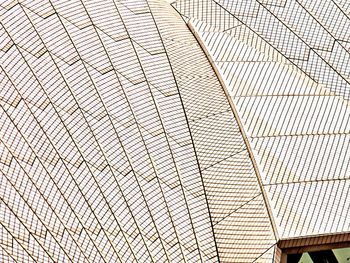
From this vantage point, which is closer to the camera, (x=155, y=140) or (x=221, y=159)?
(x=155, y=140)

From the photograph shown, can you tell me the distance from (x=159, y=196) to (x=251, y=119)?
6999 mm

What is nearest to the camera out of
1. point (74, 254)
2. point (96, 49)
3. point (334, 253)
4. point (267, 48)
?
point (74, 254)

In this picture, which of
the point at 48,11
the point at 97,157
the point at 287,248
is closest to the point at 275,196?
the point at 287,248

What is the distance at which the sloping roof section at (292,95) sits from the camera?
23578 mm

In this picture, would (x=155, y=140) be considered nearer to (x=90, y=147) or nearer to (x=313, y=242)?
(x=90, y=147)

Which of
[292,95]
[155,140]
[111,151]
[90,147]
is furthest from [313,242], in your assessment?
[90,147]

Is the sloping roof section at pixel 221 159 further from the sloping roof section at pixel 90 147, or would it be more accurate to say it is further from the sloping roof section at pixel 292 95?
the sloping roof section at pixel 292 95

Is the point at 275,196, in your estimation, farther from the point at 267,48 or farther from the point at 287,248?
the point at 267,48

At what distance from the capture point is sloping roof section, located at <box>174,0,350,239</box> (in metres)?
23.6

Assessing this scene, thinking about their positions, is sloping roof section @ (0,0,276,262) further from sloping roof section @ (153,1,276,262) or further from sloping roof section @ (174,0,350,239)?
sloping roof section @ (174,0,350,239)

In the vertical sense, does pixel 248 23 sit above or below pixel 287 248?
above

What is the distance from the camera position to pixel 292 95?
90.5 feet

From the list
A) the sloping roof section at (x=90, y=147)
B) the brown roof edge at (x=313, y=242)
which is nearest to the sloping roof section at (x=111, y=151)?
the sloping roof section at (x=90, y=147)

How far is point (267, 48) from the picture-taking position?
29688mm
